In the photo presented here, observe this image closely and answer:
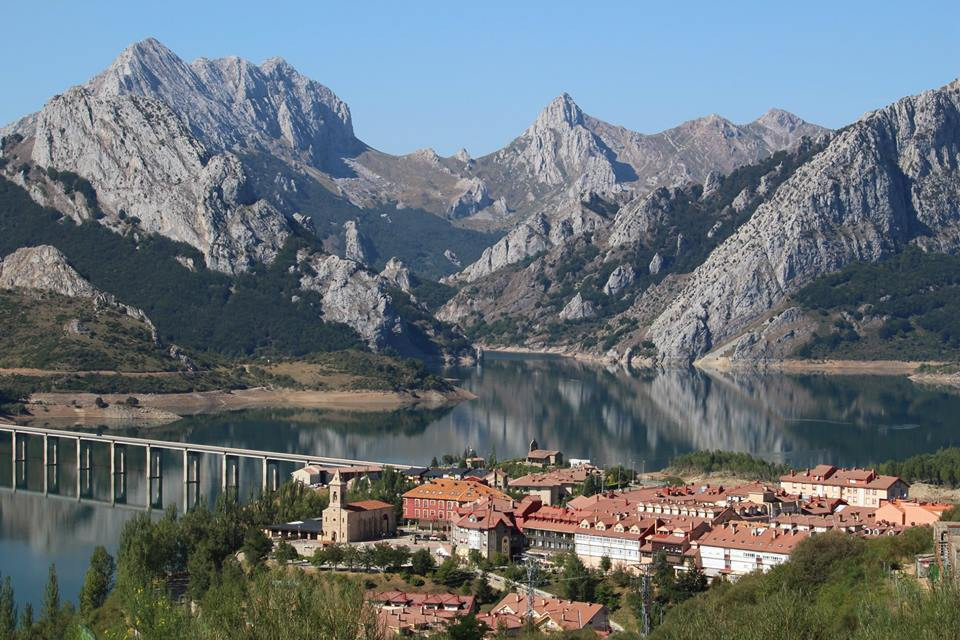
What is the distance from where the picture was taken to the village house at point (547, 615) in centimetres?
5099

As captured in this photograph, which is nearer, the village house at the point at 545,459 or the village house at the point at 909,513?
the village house at the point at 909,513

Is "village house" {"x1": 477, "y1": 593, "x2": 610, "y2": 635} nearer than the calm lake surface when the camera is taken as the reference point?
Yes

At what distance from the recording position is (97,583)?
6172cm

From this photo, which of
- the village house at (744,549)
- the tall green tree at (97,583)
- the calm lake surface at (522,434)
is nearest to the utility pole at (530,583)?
the village house at (744,549)

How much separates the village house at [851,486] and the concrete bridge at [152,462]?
71.2ft

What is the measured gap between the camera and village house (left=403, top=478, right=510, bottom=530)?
7306cm

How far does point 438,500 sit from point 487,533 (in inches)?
385

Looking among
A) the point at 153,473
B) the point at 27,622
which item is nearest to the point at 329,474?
the point at 153,473

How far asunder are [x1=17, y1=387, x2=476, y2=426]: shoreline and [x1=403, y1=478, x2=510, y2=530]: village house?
2633 inches

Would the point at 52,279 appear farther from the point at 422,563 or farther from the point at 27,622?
the point at 27,622

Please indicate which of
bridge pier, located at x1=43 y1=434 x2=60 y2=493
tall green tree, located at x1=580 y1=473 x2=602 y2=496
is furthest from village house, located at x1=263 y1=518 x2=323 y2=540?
bridge pier, located at x1=43 y1=434 x2=60 y2=493

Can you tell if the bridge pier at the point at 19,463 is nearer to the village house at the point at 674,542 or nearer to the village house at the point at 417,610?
the village house at the point at 674,542

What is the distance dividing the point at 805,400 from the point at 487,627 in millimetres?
121607

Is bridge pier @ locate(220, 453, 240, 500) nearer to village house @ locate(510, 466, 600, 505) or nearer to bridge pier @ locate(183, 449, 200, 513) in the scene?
bridge pier @ locate(183, 449, 200, 513)
